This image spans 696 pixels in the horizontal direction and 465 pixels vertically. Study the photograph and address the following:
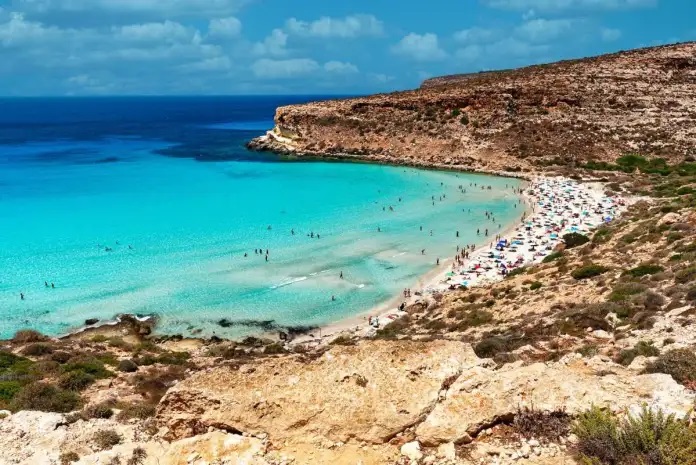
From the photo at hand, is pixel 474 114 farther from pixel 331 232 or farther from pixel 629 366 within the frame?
pixel 629 366

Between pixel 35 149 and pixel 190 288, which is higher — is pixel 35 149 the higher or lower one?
the higher one

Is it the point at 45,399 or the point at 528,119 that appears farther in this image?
the point at 528,119

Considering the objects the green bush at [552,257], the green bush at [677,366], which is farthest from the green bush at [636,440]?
the green bush at [552,257]

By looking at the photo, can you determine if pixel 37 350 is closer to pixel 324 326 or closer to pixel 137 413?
pixel 137 413

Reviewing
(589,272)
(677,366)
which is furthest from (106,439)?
Result: (589,272)

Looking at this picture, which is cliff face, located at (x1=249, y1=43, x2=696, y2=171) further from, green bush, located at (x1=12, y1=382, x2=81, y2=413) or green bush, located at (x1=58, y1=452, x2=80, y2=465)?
green bush, located at (x1=58, y1=452, x2=80, y2=465)

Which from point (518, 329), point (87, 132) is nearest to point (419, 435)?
point (518, 329)

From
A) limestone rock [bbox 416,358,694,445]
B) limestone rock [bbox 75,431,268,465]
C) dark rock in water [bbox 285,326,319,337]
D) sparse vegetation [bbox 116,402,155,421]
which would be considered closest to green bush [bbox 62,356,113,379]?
sparse vegetation [bbox 116,402,155,421]
